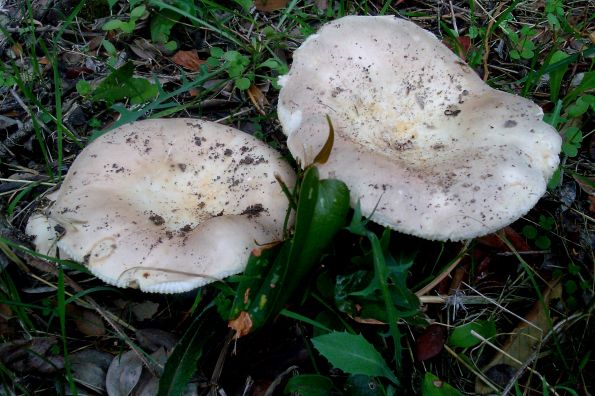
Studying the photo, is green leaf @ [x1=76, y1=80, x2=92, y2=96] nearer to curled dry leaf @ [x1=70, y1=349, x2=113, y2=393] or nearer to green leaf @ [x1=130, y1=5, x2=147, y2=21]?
green leaf @ [x1=130, y1=5, x2=147, y2=21]

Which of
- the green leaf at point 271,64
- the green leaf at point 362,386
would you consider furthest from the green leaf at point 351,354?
the green leaf at point 271,64

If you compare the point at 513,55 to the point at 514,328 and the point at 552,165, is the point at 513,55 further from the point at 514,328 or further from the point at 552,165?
the point at 514,328

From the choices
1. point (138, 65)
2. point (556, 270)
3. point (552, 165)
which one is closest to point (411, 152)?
point (552, 165)

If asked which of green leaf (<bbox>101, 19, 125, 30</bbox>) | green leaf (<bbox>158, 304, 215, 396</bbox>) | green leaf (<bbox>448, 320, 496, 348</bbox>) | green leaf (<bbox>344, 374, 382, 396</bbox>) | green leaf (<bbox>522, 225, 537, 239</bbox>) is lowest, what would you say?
green leaf (<bbox>448, 320, 496, 348</bbox>)

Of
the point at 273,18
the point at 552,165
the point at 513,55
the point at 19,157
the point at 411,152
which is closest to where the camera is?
the point at 552,165

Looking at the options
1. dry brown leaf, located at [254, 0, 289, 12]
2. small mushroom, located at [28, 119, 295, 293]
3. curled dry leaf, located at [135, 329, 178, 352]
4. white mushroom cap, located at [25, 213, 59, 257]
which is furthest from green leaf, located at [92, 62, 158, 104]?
curled dry leaf, located at [135, 329, 178, 352]

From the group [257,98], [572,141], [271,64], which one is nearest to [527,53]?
[572,141]

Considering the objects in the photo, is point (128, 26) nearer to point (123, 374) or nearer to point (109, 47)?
point (109, 47)
